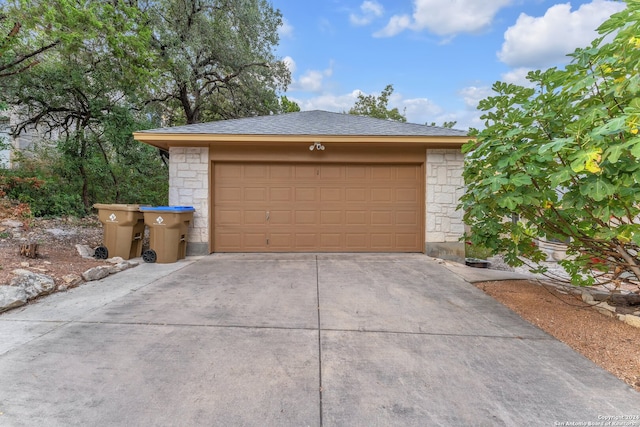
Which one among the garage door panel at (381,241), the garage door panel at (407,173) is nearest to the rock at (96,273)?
the garage door panel at (381,241)

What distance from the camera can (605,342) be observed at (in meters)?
2.98

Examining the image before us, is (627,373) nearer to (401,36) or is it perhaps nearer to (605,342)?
(605,342)

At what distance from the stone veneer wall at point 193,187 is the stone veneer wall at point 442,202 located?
497 centimetres

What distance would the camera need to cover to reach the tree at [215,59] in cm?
1100

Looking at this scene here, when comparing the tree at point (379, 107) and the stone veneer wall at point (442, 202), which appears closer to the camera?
the stone veneer wall at point (442, 202)

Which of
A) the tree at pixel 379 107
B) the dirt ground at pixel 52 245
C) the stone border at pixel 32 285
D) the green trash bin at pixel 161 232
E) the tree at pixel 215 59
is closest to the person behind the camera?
the stone border at pixel 32 285

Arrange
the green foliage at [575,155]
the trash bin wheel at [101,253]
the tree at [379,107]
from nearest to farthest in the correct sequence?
the green foliage at [575,155] < the trash bin wheel at [101,253] < the tree at [379,107]

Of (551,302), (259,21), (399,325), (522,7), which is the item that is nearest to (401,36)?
(522,7)

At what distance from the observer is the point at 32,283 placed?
13.0 feet

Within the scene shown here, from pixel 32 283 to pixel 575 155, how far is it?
602 centimetres

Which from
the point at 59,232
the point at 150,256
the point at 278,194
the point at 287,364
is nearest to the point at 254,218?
the point at 278,194

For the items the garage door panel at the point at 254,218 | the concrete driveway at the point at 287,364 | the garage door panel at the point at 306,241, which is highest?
the garage door panel at the point at 254,218

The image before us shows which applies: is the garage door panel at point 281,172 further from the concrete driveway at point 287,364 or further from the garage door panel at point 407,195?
the concrete driveway at point 287,364

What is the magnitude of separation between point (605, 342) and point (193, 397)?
3.64 metres
